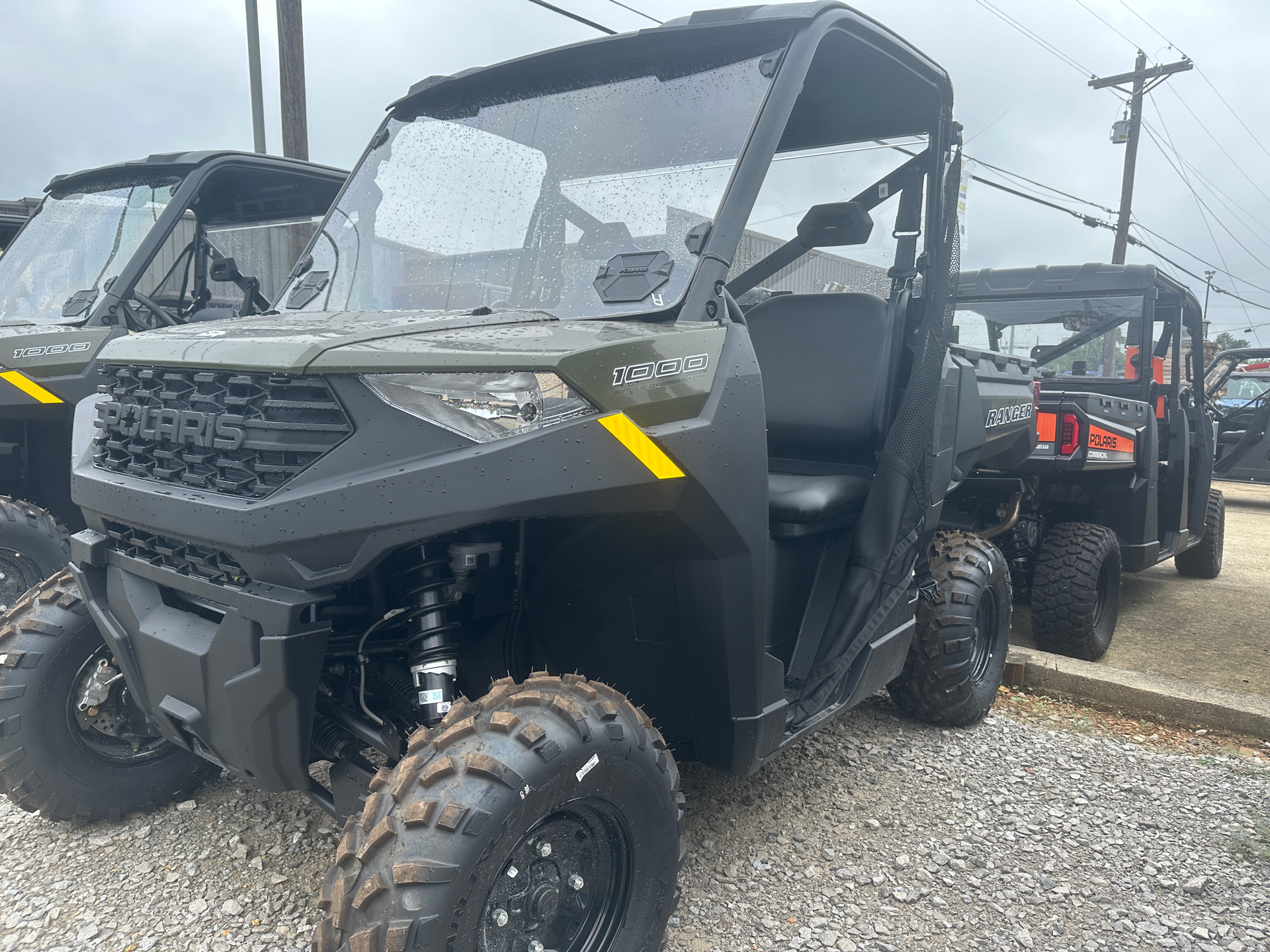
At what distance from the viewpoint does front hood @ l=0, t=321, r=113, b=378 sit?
4559 millimetres

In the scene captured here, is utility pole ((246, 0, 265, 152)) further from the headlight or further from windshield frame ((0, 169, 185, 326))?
the headlight

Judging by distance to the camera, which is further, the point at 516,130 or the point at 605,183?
the point at 516,130

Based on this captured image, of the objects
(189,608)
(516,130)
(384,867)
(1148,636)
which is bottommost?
(1148,636)

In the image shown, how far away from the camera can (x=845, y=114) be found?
348cm

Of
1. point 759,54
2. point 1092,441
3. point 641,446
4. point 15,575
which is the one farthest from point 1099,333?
point 15,575

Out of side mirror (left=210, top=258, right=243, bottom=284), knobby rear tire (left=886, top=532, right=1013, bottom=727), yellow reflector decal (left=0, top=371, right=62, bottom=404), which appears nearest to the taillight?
knobby rear tire (left=886, top=532, right=1013, bottom=727)

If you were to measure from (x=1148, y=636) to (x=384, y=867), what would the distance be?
19.5 ft

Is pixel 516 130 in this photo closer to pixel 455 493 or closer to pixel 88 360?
pixel 455 493

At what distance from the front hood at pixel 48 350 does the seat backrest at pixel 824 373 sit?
10.5 ft

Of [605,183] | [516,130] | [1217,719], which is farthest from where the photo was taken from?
[1217,719]

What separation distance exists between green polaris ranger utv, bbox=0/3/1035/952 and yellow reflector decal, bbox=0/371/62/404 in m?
2.02

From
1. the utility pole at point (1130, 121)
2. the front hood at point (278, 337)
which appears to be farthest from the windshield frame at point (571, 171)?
Result: the utility pole at point (1130, 121)

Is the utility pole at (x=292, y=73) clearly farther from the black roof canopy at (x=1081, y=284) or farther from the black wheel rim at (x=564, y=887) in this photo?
the black wheel rim at (x=564, y=887)

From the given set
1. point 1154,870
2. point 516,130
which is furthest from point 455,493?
point 1154,870
